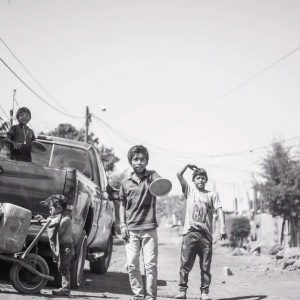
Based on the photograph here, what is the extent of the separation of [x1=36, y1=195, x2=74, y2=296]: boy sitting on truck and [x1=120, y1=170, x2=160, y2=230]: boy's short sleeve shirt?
2.72ft

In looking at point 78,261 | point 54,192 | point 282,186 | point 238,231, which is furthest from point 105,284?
point 238,231

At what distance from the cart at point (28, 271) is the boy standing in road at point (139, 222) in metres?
0.98

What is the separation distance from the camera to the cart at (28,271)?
561 centimetres

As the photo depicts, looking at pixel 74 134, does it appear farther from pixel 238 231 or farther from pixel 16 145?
pixel 16 145

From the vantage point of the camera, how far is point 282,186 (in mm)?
25781

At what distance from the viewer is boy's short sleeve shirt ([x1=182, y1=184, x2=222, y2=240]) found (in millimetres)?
6559

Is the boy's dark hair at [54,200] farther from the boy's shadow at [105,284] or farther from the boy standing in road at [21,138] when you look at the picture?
the boy's shadow at [105,284]

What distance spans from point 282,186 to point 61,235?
69.9 feet

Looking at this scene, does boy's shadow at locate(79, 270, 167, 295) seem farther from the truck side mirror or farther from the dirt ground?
the truck side mirror

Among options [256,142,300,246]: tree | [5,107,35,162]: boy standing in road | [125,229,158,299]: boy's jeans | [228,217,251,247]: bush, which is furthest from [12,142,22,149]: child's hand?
[228,217,251,247]: bush

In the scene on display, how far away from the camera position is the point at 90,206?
6957mm

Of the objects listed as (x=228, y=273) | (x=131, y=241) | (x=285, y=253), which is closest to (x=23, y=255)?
(x=131, y=241)

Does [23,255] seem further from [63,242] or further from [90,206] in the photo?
[90,206]

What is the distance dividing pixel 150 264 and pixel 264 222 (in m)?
25.4
